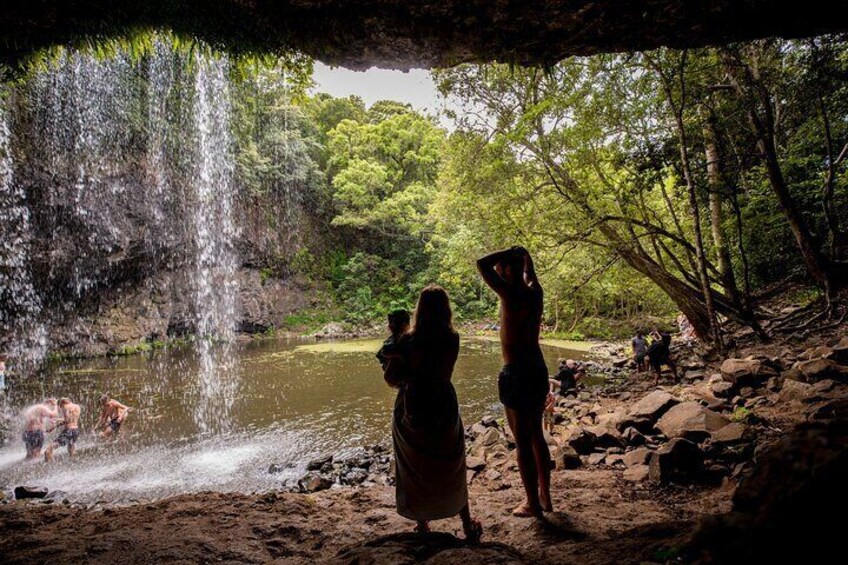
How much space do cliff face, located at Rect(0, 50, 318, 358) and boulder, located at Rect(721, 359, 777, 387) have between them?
49.4 feet

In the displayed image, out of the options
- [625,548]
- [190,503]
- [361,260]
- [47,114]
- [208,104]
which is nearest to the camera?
[625,548]

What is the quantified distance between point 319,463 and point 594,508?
15.0ft

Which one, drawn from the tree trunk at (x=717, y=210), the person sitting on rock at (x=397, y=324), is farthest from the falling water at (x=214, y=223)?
the tree trunk at (x=717, y=210)

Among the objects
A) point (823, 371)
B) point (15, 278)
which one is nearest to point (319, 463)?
point (823, 371)

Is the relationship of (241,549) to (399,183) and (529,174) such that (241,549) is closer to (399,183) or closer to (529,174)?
(529,174)

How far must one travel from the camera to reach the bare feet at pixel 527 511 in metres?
2.96

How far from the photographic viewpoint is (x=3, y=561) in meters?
2.79

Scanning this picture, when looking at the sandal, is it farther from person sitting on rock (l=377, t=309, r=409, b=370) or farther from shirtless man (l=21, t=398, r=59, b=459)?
shirtless man (l=21, t=398, r=59, b=459)

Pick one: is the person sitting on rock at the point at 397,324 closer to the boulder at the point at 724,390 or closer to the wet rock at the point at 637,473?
the wet rock at the point at 637,473

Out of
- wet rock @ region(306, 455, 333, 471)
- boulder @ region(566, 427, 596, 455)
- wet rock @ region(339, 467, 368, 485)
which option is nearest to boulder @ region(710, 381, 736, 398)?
boulder @ region(566, 427, 596, 455)

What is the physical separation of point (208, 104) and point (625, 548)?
25.7 m

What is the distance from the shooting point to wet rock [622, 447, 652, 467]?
4121 millimetres

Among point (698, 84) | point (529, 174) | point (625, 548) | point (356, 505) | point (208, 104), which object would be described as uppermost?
point (208, 104)

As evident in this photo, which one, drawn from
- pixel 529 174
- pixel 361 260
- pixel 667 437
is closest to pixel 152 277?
pixel 361 260
